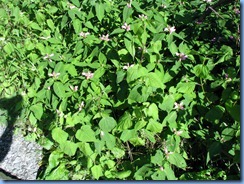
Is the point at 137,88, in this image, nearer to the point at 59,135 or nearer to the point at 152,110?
the point at 152,110

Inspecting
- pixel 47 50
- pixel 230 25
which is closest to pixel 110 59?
pixel 47 50

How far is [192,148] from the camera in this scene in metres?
2.46

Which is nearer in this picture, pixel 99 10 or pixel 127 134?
pixel 127 134

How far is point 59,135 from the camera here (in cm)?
227

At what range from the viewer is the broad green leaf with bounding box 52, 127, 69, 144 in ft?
7.42

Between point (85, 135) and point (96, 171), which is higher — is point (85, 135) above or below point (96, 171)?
above

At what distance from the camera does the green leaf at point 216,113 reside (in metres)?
2.02

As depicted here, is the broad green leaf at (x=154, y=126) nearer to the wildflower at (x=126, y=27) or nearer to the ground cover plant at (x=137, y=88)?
the ground cover plant at (x=137, y=88)

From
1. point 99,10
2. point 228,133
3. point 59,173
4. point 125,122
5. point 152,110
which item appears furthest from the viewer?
point 59,173

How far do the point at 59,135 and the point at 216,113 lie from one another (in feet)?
2.96

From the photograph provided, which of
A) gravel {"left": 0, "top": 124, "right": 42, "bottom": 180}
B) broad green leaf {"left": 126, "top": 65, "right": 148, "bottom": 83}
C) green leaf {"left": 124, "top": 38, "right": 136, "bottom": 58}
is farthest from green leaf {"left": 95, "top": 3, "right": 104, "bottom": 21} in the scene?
gravel {"left": 0, "top": 124, "right": 42, "bottom": 180}

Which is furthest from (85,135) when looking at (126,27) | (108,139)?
(126,27)

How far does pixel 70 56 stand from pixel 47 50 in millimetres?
194

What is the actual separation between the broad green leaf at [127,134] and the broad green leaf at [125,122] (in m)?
0.03
